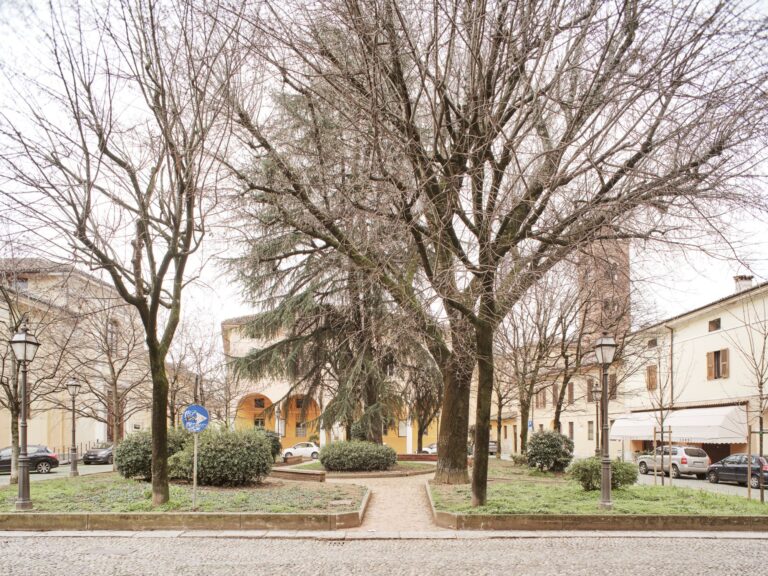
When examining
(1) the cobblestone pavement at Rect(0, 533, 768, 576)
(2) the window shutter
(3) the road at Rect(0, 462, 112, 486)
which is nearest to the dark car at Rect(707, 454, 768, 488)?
(2) the window shutter

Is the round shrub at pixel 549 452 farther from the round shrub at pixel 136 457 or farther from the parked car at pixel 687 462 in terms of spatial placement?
the round shrub at pixel 136 457

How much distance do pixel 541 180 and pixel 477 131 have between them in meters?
1.30

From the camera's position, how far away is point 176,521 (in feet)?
36.4

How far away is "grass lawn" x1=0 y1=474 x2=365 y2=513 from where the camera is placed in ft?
39.0

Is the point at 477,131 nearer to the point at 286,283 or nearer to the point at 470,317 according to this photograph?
the point at 470,317

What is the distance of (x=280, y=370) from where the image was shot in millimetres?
23438

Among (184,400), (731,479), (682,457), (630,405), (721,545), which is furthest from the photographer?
(630,405)

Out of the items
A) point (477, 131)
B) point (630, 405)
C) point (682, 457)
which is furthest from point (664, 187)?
point (630, 405)

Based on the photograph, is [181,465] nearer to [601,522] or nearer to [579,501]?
[579,501]

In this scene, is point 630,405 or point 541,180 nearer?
point 541,180

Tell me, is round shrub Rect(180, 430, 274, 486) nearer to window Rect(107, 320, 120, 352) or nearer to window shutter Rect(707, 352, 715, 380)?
window Rect(107, 320, 120, 352)

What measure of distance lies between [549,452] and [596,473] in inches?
289

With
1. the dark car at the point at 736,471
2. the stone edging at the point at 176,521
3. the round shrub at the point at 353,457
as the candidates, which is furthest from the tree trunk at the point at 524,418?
the stone edging at the point at 176,521

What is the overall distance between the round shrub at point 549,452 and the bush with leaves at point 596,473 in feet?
22.1
